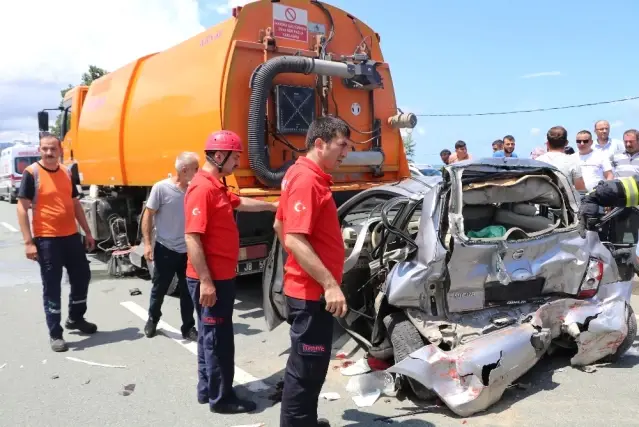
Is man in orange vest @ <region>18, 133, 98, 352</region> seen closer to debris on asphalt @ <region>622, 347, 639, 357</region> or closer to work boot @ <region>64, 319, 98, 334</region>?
work boot @ <region>64, 319, 98, 334</region>

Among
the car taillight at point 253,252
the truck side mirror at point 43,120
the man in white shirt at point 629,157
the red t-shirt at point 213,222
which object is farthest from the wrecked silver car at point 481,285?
the truck side mirror at point 43,120

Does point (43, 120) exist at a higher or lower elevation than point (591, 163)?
higher

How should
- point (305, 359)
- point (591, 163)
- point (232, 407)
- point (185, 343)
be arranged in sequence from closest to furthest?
point (305, 359), point (232, 407), point (185, 343), point (591, 163)

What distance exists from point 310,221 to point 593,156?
523 centimetres

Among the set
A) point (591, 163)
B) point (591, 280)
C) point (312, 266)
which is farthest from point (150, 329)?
point (591, 163)

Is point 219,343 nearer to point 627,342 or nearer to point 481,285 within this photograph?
point 481,285

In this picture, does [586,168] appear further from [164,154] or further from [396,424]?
[164,154]

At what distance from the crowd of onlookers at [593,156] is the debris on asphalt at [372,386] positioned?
10.5 ft

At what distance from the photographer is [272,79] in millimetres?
5781

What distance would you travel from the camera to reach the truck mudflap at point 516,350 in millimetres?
3334

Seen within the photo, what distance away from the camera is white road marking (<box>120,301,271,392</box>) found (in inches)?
159

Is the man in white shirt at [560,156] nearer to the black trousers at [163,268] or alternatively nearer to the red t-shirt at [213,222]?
the red t-shirt at [213,222]

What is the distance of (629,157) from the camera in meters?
6.16

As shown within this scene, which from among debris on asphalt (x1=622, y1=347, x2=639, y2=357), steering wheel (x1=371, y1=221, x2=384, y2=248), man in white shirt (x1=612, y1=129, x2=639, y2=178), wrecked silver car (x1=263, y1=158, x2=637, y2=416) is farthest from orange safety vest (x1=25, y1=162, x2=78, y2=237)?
man in white shirt (x1=612, y1=129, x2=639, y2=178)
